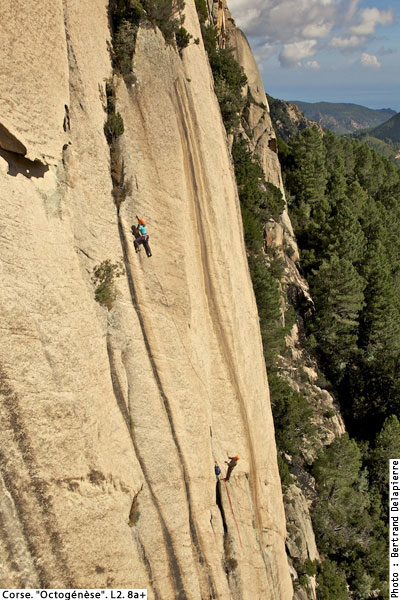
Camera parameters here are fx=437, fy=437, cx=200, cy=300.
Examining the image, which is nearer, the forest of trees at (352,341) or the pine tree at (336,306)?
the forest of trees at (352,341)

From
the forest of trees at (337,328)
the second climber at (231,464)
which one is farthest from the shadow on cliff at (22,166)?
the forest of trees at (337,328)

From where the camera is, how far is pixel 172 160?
55.1 feet

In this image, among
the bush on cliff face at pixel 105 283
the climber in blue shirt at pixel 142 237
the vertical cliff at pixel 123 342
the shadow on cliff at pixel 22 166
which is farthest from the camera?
the climber in blue shirt at pixel 142 237

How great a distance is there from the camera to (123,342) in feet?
45.1

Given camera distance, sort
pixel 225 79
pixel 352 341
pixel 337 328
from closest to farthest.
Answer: pixel 225 79
pixel 337 328
pixel 352 341

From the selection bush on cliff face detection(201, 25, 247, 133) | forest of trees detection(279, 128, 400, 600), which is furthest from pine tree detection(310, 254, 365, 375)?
bush on cliff face detection(201, 25, 247, 133)

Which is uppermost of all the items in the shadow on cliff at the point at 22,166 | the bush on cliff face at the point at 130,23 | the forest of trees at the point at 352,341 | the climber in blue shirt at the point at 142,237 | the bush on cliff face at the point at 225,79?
the bush on cliff face at the point at 225,79

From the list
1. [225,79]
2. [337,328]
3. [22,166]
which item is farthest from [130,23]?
[337,328]

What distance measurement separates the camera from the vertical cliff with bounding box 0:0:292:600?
1003 cm

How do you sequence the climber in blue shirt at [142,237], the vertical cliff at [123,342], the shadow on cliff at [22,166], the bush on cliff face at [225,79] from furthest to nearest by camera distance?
the bush on cliff face at [225,79] < the climber in blue shirt at [142,237] < the shadow on cliff at [22,166] < the vertical cliff at [123,342]

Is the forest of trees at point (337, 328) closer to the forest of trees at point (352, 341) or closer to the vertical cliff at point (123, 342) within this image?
the forest of trees at point (352, 341)

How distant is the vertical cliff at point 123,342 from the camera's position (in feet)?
32.9

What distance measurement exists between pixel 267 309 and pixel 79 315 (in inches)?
776

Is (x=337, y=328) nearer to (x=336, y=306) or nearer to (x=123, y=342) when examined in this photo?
(x=336, y=306)
